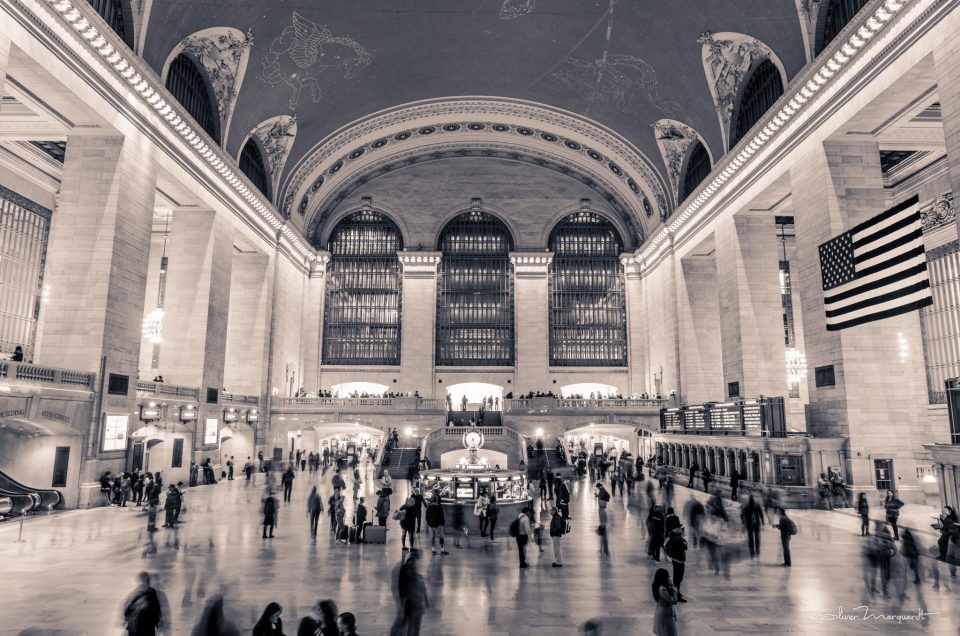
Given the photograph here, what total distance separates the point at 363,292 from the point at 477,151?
10956mm

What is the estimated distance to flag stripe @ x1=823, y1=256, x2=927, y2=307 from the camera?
44.9 ft

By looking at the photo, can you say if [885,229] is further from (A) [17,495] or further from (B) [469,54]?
(A) [17,495]

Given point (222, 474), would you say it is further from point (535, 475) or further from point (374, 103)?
point (374, 103)

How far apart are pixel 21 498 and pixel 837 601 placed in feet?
50.9

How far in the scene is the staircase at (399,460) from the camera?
2498 centimetres

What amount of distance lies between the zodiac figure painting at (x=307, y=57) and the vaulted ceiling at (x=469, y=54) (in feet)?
0.18

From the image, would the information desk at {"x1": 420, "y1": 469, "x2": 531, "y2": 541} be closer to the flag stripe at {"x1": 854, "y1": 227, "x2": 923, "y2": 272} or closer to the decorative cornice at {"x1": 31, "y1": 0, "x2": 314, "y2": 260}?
the flag stripe at {"x1": 854, "y1": 227, "x2": 923, "y2": 272}

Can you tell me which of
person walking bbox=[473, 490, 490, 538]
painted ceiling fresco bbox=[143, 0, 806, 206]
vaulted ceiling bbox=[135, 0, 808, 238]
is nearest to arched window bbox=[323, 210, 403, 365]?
vaulted ceiling bbox=[135, 0, 808, 238]

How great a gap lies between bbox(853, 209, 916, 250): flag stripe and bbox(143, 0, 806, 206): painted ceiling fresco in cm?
660

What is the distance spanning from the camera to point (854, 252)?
1560 centimetres

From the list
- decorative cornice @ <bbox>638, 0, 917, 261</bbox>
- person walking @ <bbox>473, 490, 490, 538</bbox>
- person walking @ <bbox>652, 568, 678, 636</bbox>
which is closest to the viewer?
person walking @ <bbox>652, 568, 678, 636</bbox>

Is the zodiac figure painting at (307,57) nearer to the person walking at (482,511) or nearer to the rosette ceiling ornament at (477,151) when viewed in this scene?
the rosette ceiling ornament at (477,151)

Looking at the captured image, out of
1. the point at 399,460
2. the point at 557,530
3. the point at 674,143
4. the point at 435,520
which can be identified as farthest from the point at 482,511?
the point at 674,143

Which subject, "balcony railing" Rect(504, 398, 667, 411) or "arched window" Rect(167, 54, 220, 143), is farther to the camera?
"balcony railing" Rect(504, 398, 667, 411)
